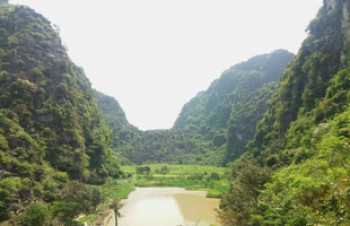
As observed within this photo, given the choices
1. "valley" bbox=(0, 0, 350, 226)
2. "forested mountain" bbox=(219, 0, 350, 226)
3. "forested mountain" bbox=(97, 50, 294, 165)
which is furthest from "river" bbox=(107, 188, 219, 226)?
"forested mountain" bbox=(97, 50, 294, 165)

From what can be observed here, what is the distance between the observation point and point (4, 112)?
62594mm

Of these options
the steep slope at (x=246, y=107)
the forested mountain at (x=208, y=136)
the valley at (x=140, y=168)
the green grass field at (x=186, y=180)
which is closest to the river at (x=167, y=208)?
the valley at (x=140, y=168)

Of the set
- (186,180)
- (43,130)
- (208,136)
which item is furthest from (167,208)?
(208,136)

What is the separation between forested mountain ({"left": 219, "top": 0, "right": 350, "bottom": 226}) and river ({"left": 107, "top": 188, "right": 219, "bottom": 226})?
30.7ft

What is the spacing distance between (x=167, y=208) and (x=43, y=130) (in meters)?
27.6

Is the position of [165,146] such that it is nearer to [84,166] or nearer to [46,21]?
[46,21]

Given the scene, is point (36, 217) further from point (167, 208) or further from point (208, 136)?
point (208, 136)

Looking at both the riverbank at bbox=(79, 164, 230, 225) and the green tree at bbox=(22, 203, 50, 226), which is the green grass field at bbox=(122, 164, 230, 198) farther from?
the green tree at bbox=(22, 203, 50, 226)

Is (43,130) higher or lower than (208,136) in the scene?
lower

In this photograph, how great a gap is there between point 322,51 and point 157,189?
5195cm

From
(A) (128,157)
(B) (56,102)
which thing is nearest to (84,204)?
(B) (56,102)

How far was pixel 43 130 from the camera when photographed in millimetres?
69250

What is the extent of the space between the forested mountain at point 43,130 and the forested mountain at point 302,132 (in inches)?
903

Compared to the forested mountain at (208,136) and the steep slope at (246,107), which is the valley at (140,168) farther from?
the forested mountain at (208,136)
